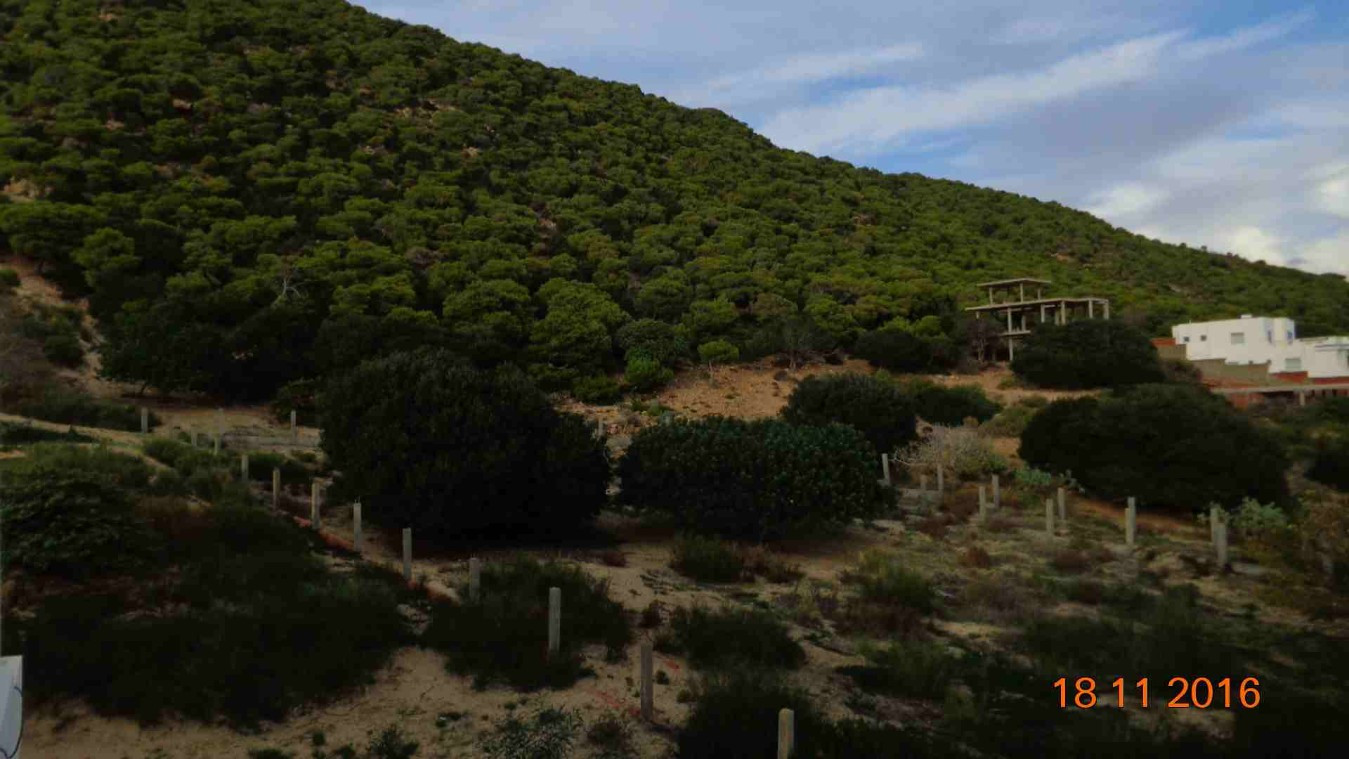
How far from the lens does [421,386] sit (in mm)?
13852

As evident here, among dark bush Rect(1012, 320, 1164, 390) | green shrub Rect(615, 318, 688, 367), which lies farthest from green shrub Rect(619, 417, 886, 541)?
dark bush Rect(1012, 320, 1164, 390)

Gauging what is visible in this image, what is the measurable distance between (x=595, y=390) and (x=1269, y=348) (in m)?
38.4

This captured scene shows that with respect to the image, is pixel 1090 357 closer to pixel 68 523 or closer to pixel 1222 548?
pixel 1222 548

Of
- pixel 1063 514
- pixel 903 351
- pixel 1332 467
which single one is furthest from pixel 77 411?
pixel 1332 467

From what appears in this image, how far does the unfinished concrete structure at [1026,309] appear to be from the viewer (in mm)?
45406

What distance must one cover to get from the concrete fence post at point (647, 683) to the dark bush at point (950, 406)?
24058 millimetres

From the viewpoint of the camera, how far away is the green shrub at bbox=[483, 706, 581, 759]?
6879mm

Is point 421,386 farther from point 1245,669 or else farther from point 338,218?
point 338,218

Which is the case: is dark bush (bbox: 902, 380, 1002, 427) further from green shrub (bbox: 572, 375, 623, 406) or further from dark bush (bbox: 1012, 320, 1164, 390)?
green shrub (bbox: 572, 375, 623, 406)

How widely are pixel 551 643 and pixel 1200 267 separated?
267 ft

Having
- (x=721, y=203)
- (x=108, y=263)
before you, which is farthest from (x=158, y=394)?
(x=721, y=203)

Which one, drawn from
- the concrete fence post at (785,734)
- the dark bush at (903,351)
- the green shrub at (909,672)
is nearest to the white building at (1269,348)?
the dark bush at (903,351)

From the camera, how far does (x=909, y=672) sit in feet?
28.1

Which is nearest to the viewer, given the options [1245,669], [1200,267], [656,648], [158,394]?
[1245,669]
